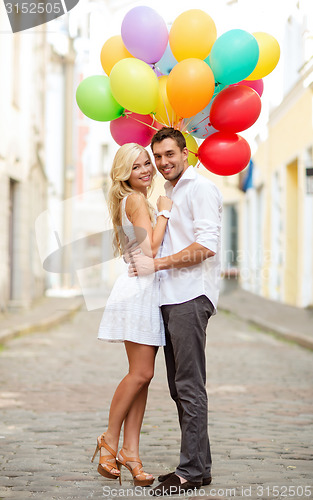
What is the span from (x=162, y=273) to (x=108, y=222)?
597 mm

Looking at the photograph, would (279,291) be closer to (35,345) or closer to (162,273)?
(35,345)

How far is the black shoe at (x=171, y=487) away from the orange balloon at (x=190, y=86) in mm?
1989

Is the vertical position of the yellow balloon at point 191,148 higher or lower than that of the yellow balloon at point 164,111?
lower

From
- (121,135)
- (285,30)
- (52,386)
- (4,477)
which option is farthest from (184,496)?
(285,30)

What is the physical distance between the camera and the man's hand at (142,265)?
3.93 meters

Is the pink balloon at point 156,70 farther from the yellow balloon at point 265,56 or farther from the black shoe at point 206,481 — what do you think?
the black shoe at point 206,481

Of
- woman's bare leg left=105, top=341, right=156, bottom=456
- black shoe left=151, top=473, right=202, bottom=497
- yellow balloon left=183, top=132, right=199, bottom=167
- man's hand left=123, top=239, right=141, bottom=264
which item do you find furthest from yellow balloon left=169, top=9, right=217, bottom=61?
black shoe left=151, top=473, right=202, bottom=497

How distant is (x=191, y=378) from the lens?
389 cm

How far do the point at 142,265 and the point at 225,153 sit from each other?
81cm

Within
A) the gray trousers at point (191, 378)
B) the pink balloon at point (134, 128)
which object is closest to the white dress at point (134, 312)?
the gray trousers at point (191, 378)

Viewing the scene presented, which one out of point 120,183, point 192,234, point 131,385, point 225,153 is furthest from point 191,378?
point 225,153

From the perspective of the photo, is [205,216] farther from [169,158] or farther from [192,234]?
[169,158]

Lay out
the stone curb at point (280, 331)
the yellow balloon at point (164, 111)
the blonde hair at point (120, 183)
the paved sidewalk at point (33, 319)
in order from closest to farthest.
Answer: the blonde hair at point (120, 183) < the yellow balloon at point (164, 111) < the stone curb at point (280, 331) < the paved sidewalk at point (33, 319)

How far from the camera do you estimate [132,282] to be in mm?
4035
